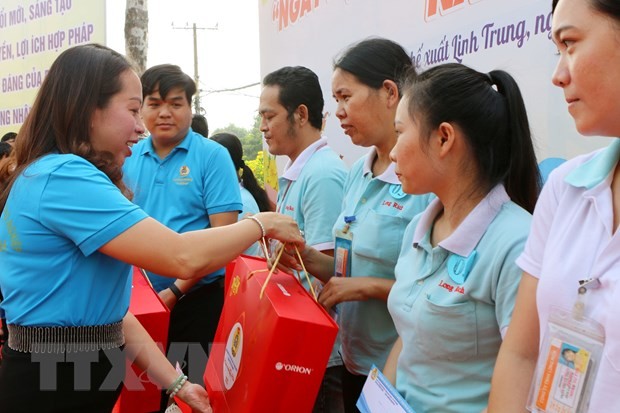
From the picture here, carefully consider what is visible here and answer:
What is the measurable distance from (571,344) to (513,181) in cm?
56

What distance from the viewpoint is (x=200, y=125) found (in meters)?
4.10

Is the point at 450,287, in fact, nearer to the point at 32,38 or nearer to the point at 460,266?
the point at 460,266

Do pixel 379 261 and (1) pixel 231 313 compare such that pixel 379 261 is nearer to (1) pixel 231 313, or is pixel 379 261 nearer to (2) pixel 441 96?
(1) pixel 231 313

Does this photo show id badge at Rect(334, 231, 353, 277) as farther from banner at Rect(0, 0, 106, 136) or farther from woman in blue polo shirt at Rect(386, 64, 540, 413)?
banner at Rect(0, 0, 106, 136)

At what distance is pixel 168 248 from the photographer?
1.57m

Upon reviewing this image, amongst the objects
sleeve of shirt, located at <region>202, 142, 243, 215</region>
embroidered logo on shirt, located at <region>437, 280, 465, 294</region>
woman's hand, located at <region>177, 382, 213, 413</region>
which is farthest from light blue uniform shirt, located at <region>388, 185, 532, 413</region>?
sleeve of shirt, located at <region>202, 142, 243, 215</region>

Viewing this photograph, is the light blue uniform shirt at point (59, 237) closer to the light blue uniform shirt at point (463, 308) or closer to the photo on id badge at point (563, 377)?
the light blue uniform shirt at point (463, 308)

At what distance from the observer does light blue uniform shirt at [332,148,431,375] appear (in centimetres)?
177

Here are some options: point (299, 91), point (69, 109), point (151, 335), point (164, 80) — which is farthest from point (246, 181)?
point (69, 109)

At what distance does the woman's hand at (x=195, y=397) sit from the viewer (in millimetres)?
1750

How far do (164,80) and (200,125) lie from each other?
49.6 inches

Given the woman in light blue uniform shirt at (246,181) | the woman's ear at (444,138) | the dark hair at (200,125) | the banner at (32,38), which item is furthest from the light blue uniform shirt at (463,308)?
the banner at (32,38)

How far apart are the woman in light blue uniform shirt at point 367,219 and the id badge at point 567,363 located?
0.78 m

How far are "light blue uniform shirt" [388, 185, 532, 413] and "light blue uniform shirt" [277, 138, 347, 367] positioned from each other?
710 mm
